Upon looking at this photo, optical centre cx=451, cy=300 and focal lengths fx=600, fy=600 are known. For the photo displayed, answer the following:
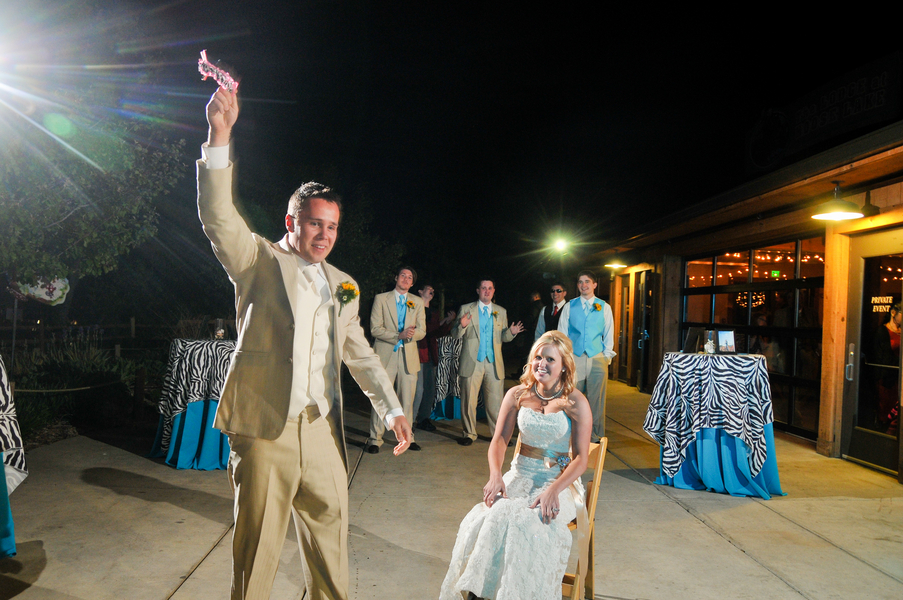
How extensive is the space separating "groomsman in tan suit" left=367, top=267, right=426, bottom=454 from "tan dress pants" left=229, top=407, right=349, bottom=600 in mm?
4228

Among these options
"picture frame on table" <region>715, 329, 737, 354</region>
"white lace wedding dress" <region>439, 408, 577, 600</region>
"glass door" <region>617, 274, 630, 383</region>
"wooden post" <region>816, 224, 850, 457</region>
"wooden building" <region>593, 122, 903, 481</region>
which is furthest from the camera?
"glass door" <region>617, 274, 630, 383</region>

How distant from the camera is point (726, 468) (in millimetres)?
5191

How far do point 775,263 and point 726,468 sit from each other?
411cm

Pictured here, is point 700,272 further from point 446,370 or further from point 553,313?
point 446,370

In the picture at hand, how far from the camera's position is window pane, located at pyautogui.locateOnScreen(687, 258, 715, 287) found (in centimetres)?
1004

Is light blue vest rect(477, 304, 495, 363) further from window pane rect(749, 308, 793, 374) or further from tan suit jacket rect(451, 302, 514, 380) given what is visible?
window pane rect(749, 308, 793, 374)

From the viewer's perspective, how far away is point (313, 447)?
7.48ft

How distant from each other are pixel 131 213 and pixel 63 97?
139 cm

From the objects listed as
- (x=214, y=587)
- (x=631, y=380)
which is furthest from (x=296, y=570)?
(x=631, y=380)

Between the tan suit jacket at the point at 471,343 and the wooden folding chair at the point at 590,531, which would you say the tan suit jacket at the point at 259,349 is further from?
the tan suit jacket at the point at 471,343

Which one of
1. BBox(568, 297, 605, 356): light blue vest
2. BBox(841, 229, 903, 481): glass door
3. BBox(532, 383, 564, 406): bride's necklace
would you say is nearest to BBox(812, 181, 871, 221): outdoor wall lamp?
BBox(841, 229, 903, 481): glass door

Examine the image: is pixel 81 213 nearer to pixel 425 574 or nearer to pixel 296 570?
pixel 296 570

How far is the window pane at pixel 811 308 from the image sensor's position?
285 inches

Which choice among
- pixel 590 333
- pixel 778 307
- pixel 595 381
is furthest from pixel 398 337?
pixel 778 307
